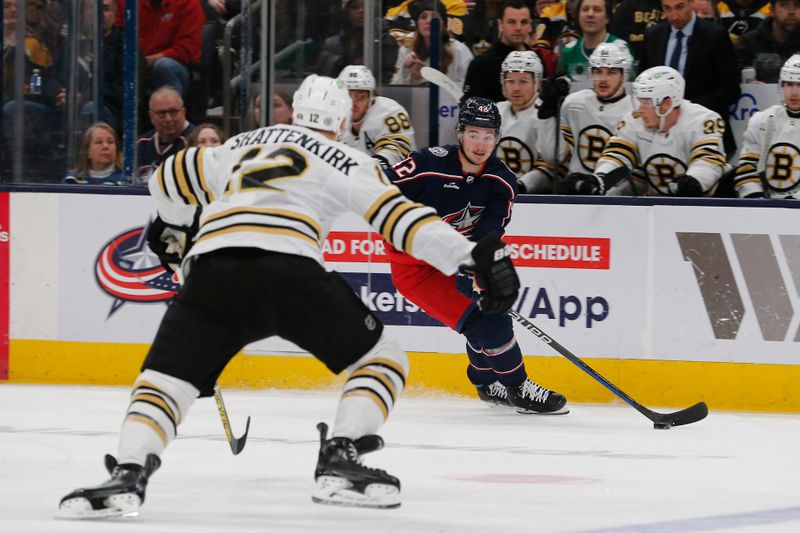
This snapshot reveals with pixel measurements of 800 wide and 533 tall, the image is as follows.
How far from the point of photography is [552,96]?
6770mm

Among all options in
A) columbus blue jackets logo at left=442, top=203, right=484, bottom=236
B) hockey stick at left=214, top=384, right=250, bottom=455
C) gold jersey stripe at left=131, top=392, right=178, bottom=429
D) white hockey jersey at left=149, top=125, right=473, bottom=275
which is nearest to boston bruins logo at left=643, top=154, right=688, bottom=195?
columbus blue jackets logo at left=442, top=203, right=484, bottom=236

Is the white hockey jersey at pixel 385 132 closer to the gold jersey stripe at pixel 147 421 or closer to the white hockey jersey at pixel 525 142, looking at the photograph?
the white hockey jersey at pixel 525 142

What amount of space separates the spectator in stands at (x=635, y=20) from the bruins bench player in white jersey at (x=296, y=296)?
11.7 feet

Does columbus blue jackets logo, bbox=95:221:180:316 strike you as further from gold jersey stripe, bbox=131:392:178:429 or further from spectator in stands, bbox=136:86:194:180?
gold jersey stripe, bbox=131:392:178:429

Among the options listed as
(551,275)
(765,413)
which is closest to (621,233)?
(551,275)

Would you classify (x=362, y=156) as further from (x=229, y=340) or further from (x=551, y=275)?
(x=551, y=275)

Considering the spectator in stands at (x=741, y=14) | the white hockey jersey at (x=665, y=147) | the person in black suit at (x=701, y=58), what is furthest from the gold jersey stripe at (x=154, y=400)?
the spectator in stands at (x=741, y=14)

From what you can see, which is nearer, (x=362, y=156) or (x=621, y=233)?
(x=362, y=156)

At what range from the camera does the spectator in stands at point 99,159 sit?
21.8 feet

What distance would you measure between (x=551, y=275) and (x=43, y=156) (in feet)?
7.82

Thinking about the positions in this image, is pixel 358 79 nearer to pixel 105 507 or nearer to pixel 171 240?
pixel 171 240

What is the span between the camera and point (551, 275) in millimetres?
6145

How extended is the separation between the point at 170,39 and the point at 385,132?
3.77ft

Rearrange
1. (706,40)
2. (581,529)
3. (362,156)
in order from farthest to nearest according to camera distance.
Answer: (706,40)
(362,156)
(581,529)
